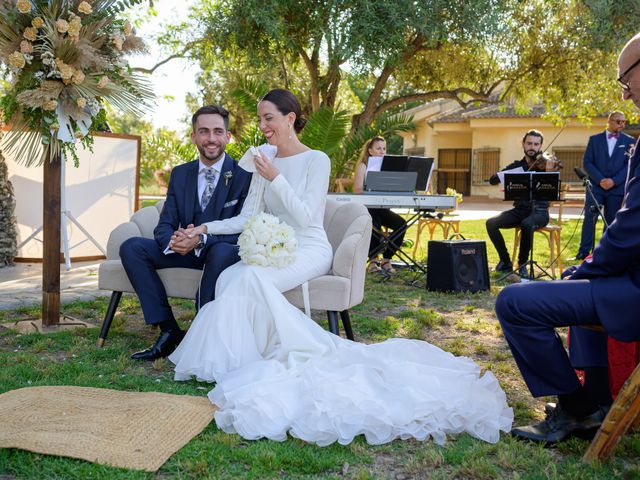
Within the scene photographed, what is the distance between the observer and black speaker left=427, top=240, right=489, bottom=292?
27.1 feet

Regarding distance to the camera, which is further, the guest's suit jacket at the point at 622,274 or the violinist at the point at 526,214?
the violinist at the point at 526,214

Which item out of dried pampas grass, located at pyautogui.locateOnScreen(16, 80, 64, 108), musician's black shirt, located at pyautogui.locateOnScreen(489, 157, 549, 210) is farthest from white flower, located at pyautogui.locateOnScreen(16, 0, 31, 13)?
musician's black shirt, located at pyautogui.locateOnScreen(489, 157, 549, 210)

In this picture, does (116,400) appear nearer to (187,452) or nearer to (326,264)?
(187,452)

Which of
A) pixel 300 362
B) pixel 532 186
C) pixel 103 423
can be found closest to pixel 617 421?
pixel 300 362

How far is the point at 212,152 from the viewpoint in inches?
216

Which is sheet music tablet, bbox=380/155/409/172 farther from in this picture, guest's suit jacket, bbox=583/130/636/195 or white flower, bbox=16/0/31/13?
white flower, bbox=16/0/31/13

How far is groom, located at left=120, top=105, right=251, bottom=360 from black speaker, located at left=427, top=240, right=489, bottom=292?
11.7ft

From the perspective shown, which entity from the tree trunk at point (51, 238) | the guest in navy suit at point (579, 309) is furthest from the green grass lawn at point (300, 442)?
the tree trunk at point (51, 238)

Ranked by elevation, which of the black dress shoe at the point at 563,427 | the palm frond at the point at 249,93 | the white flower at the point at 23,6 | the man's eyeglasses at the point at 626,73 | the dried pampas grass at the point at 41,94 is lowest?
the black dress shoe at the point at 563,427

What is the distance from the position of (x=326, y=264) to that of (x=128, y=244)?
1520 mm

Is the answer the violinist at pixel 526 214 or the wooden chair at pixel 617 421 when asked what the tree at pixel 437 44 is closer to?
the violinist at pixel 526 214

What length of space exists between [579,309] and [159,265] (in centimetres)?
322

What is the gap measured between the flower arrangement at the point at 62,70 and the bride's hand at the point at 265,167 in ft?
5.24

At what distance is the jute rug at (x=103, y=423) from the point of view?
3.13 meters
